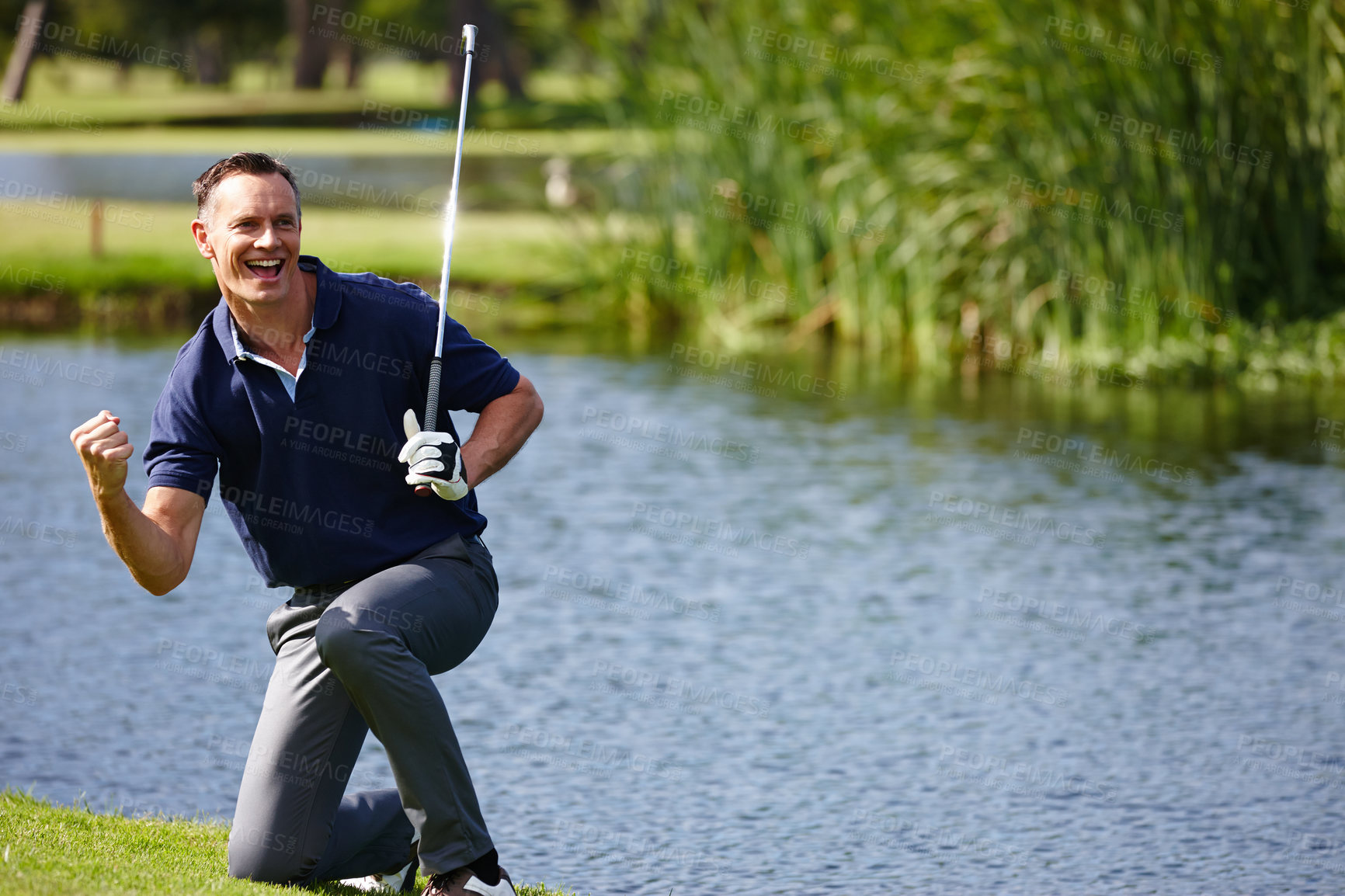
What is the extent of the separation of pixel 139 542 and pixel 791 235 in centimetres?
1336

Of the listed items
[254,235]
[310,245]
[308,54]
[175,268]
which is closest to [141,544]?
[254,235]

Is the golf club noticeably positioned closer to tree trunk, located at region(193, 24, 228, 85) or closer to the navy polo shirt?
the navy polo shirt

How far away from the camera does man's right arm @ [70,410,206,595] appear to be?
4.23 meters

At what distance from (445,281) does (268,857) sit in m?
1.51

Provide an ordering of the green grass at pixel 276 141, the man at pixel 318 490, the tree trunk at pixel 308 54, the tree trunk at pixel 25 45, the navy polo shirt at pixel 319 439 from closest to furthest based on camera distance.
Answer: the man at pixel 318 490, the navy polo shirt at pixel 319 439, the green grass at pixel 276 141, the tree trunk at pixel 25 45, the tree trunk at pixel 308 54

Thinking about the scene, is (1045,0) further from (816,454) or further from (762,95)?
(816,454)

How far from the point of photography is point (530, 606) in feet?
29.5

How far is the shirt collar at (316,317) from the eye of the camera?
15.5ft

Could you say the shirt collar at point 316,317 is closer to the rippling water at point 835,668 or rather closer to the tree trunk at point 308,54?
the rippling water at point 835,668

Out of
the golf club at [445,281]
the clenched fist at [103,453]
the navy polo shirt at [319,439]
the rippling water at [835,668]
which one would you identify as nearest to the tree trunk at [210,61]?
the rippling water at [835,668]

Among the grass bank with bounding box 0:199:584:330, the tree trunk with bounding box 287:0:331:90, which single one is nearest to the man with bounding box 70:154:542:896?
the grass bank with bounding box 0:199:584:330

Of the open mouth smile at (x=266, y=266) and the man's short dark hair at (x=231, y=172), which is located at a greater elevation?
the man's short dark hair at (x=231, y=172)

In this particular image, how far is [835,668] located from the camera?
25.8 ft

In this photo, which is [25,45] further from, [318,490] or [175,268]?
[318,490]
